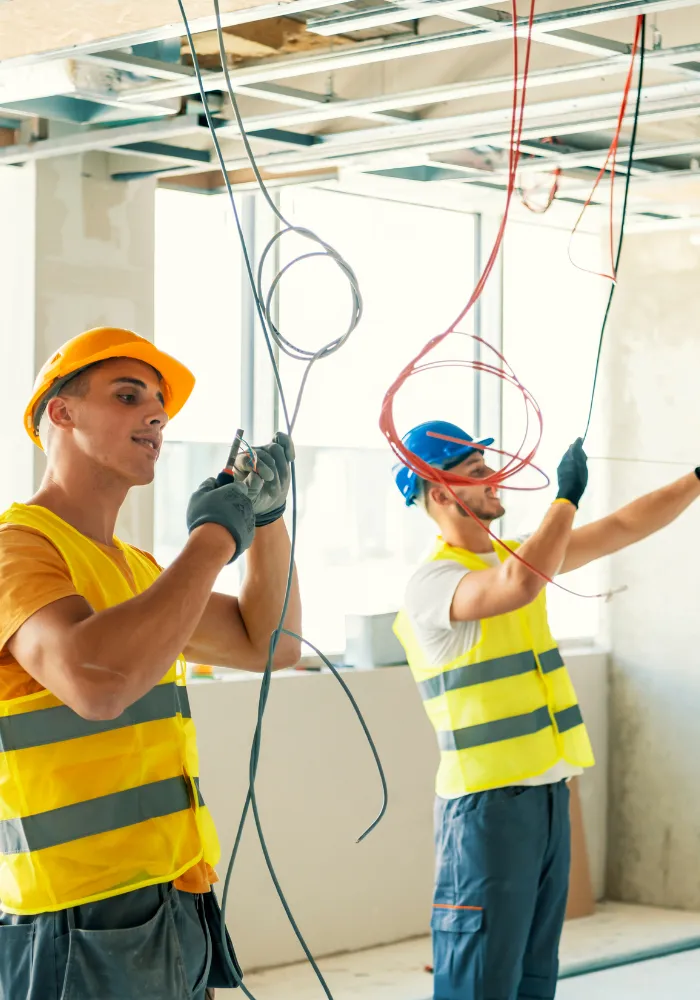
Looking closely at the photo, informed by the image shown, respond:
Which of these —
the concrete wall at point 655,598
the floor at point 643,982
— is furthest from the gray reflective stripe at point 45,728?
the concrete wall at point 655,598

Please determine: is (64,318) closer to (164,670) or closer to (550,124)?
(550,124)

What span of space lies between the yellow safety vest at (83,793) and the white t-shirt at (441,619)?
1.26 m

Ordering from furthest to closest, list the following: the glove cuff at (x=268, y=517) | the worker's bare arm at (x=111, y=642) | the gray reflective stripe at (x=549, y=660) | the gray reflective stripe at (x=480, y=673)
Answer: the gray reflective stripe at (x=549, y=660), the gray reflective stripe at (x=480, y=673), the glove cuff at (x=268, y=517), the worker's bare arm at (x=111, y=642)

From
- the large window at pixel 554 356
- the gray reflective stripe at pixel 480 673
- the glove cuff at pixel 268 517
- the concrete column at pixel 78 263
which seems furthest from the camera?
the large window at pixel 554 356

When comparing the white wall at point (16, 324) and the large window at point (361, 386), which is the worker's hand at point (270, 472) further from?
the large window at point (361, 386)

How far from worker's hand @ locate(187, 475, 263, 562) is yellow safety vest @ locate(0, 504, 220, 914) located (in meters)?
0.17

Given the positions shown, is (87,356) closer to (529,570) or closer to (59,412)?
(59,412)

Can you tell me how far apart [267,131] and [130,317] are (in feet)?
2.19

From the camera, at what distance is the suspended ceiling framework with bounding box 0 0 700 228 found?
2.46 meters

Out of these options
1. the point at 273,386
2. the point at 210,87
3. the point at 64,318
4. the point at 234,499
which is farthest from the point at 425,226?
the point at 234,499

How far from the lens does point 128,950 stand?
1.74 m

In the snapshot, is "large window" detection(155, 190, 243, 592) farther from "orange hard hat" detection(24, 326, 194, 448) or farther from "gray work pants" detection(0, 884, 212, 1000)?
"gray work pants" detection(0, 884, 212, 1000)

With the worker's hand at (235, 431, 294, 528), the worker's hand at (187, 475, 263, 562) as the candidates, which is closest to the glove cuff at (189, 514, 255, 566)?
the worker's hand at (187, 475, 263, 562)

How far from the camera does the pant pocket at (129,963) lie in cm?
171
